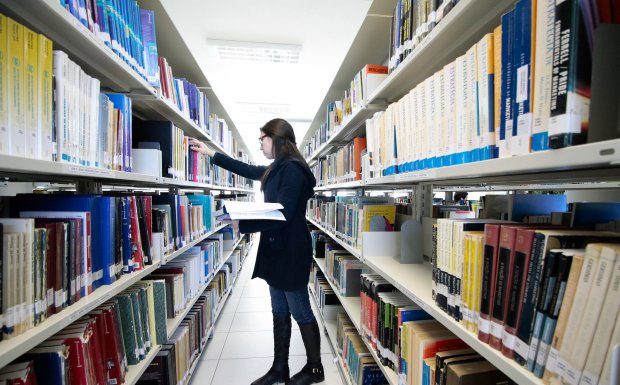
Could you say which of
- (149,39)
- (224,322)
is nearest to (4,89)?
(149,39)

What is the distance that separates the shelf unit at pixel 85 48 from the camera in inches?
31.4

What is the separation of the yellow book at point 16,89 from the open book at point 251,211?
0.82 meters

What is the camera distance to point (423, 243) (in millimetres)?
1476

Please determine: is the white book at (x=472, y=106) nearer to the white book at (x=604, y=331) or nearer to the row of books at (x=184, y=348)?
the white book at (x=604, y=331)

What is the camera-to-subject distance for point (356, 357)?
1676 millimetres

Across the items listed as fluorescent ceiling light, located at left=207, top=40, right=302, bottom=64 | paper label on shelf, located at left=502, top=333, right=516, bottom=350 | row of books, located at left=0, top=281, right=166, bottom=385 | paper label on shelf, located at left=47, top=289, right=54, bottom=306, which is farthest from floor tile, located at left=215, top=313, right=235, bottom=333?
fluorescent ceiling light, located at left=207, top=40, right=302, bottom=64

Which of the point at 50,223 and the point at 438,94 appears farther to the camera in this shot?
the point at 438,94

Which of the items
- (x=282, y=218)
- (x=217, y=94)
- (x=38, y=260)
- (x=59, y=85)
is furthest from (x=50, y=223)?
(x=217, y=94)

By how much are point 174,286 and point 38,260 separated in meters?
1.01

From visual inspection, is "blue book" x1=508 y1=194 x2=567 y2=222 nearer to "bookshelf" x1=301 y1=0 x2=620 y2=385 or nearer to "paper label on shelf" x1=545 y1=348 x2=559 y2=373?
"bookshelf" x1=301 y1=0 x2=620 y2=385

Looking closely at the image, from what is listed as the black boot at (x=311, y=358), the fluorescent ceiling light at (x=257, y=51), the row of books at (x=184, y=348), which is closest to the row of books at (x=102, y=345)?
the row of books at (x=184, y=348)

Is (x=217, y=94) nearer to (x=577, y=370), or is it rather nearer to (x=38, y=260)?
(x=38, y=260)

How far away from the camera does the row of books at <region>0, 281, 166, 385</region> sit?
2.48 ft

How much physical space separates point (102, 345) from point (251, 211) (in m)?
0.77
